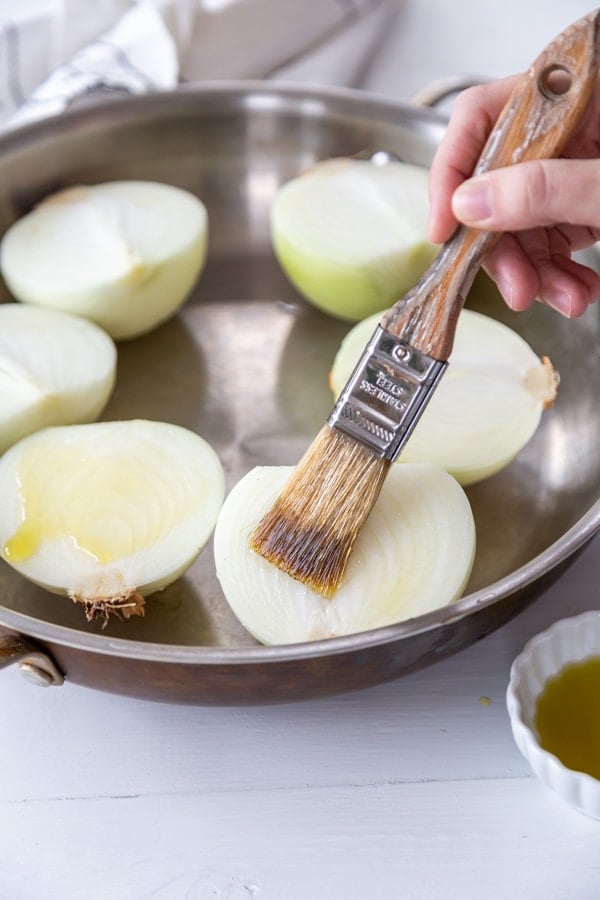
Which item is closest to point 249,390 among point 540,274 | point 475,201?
point 540,274

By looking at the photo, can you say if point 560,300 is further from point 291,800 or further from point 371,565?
point 291,800

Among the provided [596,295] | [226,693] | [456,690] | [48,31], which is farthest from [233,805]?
[48,31]

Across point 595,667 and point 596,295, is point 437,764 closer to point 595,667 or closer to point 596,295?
point 595,667

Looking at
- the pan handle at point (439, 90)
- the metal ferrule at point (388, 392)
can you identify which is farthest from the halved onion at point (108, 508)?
the pan handle at point (439, 90)

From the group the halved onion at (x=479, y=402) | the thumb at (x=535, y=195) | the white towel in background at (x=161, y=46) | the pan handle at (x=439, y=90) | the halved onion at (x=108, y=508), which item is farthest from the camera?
the white towel in background at (x=161, y=46)

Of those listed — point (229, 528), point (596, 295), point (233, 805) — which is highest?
point (596, 295)

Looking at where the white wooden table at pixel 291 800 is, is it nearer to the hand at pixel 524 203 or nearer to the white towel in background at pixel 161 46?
the hand at pixel 524 203
